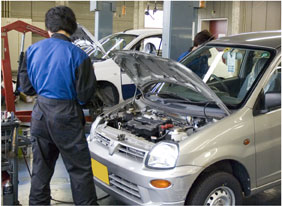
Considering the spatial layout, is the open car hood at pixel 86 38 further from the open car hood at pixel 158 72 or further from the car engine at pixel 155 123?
the car engine at pixel 155 123

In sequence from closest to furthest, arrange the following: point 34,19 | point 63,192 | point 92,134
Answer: point 92,134
point 63,192
point 34,19

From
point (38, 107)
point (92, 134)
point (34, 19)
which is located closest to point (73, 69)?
point (38, 107)

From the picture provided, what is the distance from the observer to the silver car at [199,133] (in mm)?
2436

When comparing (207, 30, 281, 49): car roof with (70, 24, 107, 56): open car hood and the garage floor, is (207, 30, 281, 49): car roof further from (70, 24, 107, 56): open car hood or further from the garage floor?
(70, 24, 107, 56): open car hood

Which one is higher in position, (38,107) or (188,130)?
(38,107)

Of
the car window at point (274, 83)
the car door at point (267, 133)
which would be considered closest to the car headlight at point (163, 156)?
the car door at point (267, 133)

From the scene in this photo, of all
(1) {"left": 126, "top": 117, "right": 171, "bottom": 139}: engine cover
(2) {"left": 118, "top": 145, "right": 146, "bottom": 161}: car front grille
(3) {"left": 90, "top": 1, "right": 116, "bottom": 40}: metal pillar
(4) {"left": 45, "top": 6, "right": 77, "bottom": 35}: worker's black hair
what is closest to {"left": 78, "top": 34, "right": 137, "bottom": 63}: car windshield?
(3) {"left": 90, "top": 1, "right": 116, "bottom": 40}: metal pillar

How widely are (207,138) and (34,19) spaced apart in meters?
14.1

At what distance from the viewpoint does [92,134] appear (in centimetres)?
315

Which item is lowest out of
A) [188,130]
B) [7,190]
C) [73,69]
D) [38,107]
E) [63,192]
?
[63,192]

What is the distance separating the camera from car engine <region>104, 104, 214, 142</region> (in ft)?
9.10

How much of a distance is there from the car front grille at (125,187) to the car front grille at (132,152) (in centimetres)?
19

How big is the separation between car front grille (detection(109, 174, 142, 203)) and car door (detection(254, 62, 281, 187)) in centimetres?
99

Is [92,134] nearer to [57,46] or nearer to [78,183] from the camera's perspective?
[78,183]
